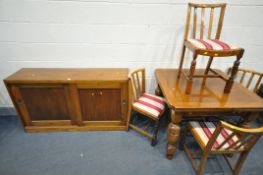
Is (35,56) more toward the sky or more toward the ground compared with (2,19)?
more toward the ground

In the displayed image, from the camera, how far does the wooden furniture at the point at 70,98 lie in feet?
4.94

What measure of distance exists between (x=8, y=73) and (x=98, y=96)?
4.02 feet

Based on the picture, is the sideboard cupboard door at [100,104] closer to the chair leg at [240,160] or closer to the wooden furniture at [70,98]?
the wooden furniture at [70,98]

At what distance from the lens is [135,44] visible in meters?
1.73

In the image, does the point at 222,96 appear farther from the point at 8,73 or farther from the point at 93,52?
the point at 8,73

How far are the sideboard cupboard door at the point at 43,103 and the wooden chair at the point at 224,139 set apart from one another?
135cm

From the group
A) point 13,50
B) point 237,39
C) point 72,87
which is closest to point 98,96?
point 72,87

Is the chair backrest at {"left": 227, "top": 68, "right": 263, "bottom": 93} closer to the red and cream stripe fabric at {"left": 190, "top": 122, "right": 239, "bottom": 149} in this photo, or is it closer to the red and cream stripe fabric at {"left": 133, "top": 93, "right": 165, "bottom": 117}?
the red and cream stripe fabric at {"left": 190, "top": 122, "right": 239, "bottom": 149}

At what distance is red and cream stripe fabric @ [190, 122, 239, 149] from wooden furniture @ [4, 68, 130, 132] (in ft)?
2.44

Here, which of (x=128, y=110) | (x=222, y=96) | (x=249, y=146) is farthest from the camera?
(x=128, y=110)

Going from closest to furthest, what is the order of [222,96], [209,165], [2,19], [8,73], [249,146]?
[249,146] → [222,96] → [209,165] → [2,19] → [8,73]

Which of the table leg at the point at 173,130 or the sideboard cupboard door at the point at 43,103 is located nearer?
the table leg at the point at 173,130

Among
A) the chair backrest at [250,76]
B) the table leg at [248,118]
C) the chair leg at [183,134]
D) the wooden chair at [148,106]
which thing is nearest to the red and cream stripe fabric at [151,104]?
the wooden chair at [148,106]

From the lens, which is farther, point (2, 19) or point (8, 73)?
point (8, 73)
